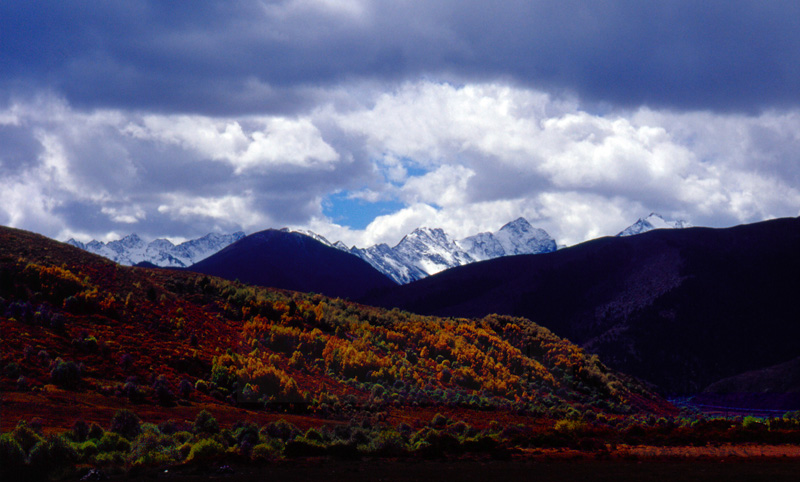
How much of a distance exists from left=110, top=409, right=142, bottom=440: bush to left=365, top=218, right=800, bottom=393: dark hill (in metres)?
104

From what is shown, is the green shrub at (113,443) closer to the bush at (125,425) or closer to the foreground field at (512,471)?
the bush at (125,425)

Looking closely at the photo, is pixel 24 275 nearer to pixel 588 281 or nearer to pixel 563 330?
pixel 563 330

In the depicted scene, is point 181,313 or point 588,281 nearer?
point 181,313

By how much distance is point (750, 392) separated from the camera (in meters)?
96.5

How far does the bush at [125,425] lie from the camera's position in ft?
80.5

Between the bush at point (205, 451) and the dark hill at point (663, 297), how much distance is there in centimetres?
10384

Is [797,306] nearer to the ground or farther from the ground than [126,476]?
farther from the ground

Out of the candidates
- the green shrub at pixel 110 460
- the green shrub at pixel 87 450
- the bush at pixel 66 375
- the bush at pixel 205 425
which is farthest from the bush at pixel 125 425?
the bush at pixel 66 375

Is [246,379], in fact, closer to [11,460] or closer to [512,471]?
[11,460]

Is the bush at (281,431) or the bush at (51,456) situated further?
the bush at (281,431)

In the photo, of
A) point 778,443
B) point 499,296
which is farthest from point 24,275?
point 499,296

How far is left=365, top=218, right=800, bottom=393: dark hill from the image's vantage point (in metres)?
123

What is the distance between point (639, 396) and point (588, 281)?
107 meters

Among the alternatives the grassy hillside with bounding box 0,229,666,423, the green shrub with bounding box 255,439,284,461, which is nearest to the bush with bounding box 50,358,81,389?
the grassy hillside with bounding box 0,229,666,423
